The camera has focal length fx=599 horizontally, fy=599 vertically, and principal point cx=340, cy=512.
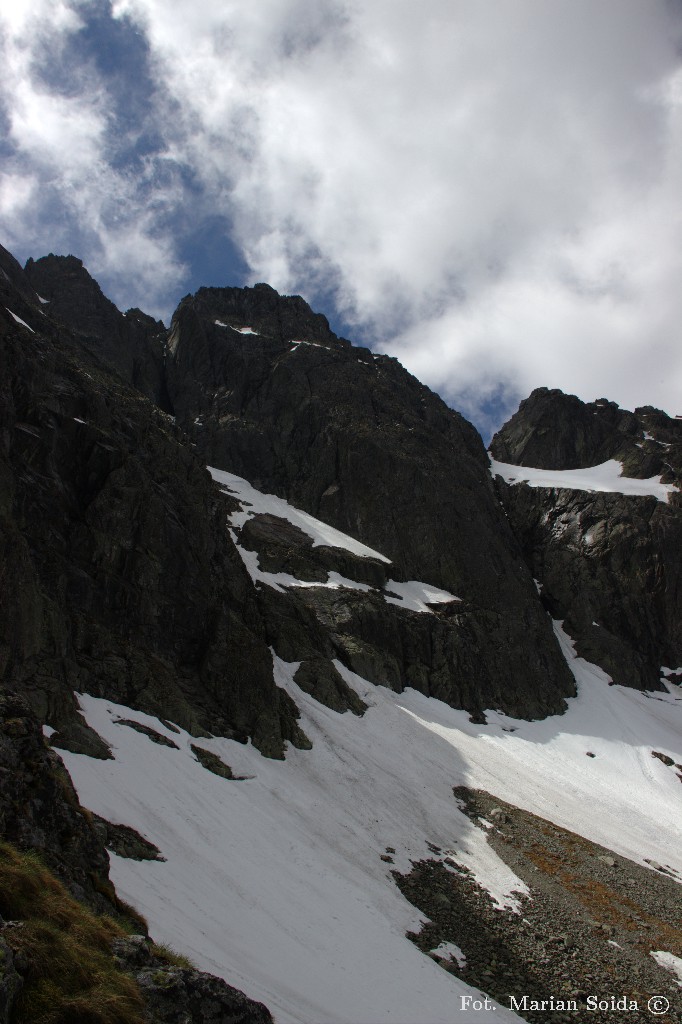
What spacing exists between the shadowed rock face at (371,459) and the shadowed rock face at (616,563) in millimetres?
8036

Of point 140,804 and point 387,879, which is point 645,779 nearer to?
point 387,879

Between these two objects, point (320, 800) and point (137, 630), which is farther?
point (137, 630)

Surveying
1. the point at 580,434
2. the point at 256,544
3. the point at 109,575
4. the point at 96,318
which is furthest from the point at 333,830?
the point at 580,434

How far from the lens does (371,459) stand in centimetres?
9150

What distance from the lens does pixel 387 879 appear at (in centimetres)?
2602

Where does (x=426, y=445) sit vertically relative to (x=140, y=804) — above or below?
above

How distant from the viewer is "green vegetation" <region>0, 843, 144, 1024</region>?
6961 millimetres

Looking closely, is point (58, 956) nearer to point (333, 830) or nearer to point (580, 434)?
point (333, 830)

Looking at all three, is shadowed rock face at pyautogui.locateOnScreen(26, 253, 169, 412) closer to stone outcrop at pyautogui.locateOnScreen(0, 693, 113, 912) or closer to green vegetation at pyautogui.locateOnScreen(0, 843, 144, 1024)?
stone outcrop at pyautogui.locateOnScreen(0, 693, 113, 912)

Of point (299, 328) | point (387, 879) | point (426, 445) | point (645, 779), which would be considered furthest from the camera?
point (299, 328)

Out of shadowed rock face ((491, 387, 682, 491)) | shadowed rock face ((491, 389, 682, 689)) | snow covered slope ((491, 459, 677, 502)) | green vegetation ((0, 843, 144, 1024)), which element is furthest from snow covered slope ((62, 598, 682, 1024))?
shadowed rock face ((491, 387, 682, 491))

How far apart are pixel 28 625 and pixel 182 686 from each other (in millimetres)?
11330

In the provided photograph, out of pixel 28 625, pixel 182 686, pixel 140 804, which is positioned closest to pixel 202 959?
pixel 140 804

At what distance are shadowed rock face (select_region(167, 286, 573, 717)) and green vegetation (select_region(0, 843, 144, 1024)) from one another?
4693 cm
